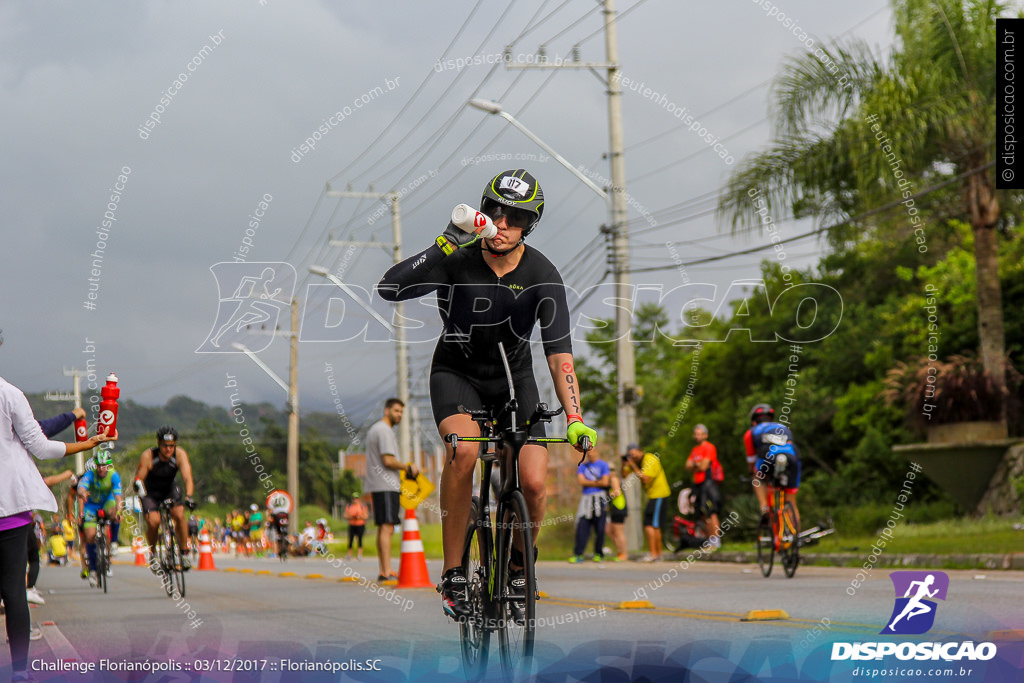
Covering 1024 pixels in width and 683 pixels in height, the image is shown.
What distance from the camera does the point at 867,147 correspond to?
2077 cm

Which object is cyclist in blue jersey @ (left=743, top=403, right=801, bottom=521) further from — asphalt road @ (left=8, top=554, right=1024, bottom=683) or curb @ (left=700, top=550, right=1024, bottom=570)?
curb @ (left=700, top=550, right=1024, bottom=570)

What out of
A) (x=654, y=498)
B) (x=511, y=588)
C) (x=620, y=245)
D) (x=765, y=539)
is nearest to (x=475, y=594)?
(x=511, y=588)

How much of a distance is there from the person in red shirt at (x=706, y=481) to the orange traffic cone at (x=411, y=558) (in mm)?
5445

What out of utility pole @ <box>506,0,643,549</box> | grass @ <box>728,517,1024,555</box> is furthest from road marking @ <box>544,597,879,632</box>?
utility pole @ <box>506,0,643,549</box>

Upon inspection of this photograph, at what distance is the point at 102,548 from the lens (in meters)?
16.2

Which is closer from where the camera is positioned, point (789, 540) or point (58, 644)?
point (58, 644)

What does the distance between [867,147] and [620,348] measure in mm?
5604

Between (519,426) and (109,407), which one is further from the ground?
(109,407)

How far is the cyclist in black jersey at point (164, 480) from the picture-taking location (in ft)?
44.1

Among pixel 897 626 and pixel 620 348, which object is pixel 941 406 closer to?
pixel 620 348

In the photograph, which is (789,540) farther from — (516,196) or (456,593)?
(516,196)

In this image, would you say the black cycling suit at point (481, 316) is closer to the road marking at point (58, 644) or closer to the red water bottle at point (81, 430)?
the red water bottle at point (81, 430)

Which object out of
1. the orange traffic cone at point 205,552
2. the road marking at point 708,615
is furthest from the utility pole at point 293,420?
the road marking at point 708,615

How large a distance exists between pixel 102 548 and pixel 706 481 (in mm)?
8355
